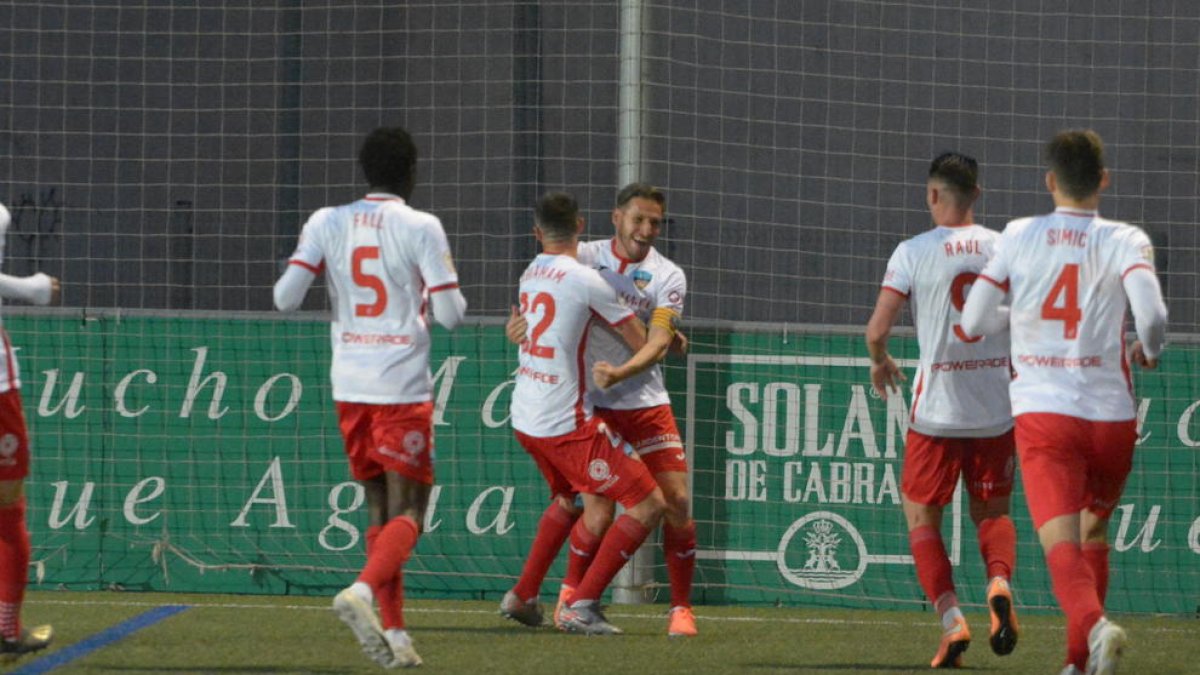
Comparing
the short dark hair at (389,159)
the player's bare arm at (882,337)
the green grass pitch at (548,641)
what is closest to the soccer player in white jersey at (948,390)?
the player's bare arm at (882,337)

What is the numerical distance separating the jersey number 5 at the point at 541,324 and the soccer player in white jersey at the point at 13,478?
1.86 meters

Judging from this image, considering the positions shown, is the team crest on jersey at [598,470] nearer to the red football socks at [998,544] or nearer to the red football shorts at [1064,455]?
the red football socks at [998,544]

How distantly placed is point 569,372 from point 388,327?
51.4 inches

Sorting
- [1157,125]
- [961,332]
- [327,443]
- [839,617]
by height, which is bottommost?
[839,617]

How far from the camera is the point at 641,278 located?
828 centimetres

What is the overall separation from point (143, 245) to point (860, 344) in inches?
183

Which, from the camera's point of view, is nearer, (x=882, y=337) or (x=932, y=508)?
(x=882, y=337)

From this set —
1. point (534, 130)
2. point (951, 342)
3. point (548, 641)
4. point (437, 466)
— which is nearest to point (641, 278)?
point (548, 641)

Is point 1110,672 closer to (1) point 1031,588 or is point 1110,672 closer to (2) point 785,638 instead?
(2) point 785,638

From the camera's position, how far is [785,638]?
8164 millimetres

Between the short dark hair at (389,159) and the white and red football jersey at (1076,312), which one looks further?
the short dark hair at (389,159)

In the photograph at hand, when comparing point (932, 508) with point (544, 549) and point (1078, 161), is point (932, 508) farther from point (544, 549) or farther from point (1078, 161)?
point (544, 549)

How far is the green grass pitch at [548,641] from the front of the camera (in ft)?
22.4

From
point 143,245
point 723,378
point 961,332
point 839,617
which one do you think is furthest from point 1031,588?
point 143,245
